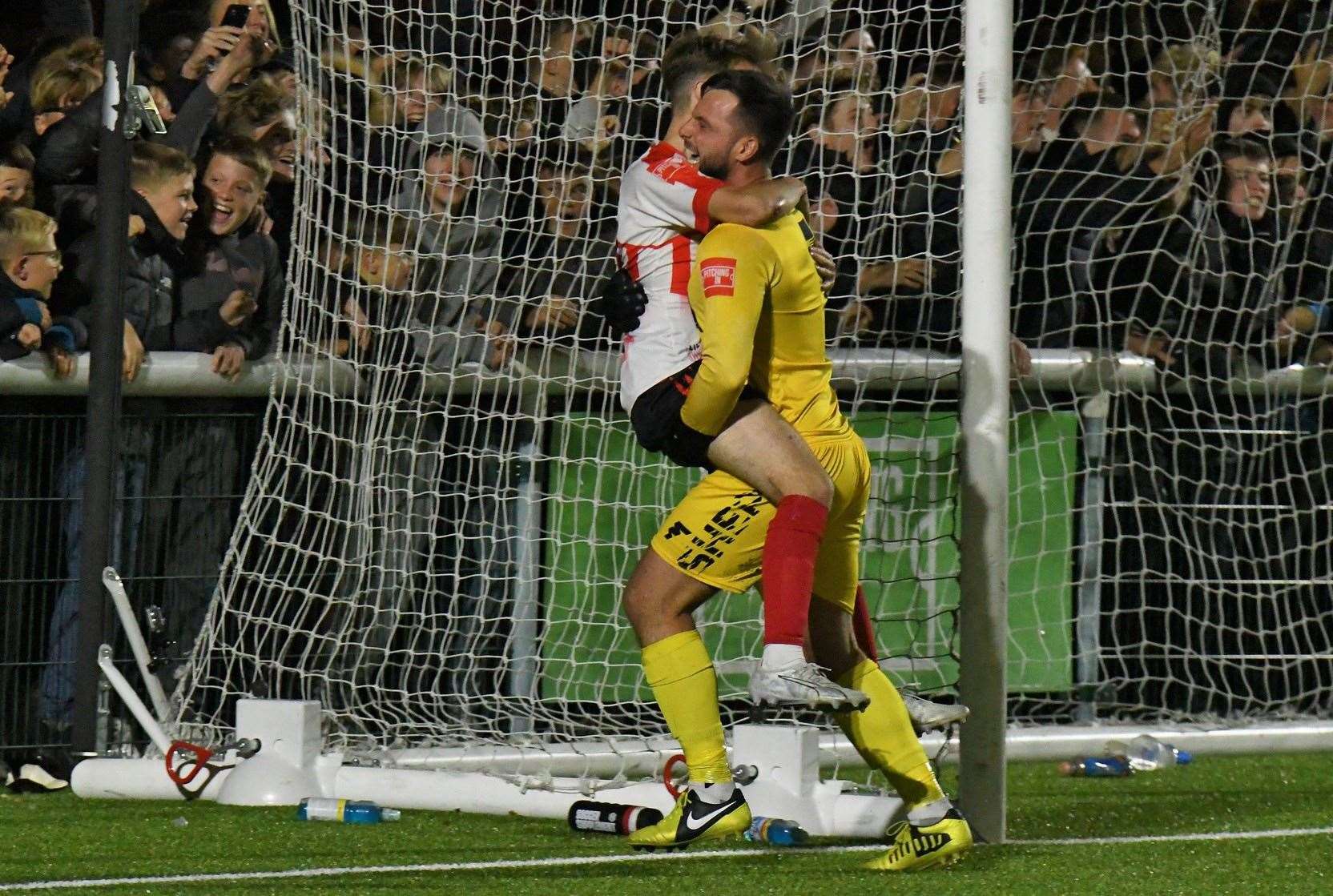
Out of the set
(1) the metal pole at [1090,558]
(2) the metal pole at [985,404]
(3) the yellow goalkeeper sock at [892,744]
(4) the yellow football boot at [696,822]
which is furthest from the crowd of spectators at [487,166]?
(4) the yellow football boot at [696,822]

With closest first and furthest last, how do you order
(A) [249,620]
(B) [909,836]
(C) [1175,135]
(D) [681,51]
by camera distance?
1. (B) [909,836]
2. (D) [681,51]
3. (A) [249,620]
4. (C) [1175,135]

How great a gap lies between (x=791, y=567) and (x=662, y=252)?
84cm

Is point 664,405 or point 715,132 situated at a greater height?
point 715,132

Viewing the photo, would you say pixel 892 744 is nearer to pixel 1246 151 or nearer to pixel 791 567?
pixel 791 567

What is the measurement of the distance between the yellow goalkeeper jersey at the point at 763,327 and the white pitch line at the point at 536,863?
41.1 inches

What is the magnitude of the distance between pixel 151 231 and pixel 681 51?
2.35 metres

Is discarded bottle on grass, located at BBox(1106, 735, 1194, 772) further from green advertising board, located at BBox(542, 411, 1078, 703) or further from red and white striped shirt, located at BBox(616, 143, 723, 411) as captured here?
red and white striped shirt, located at BBox(616, 143, 723, 411)

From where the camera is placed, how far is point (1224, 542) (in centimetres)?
743

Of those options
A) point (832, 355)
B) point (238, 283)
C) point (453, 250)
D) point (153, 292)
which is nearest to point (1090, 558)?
point (832, 355)

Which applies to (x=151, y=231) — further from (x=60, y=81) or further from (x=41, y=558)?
(x=41, y=558)

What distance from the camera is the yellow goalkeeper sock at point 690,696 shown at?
4.55 m

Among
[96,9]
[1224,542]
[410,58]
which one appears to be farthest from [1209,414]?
[96,9]

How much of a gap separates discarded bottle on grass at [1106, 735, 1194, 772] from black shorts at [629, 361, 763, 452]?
2709mm

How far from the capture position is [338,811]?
5375mm
